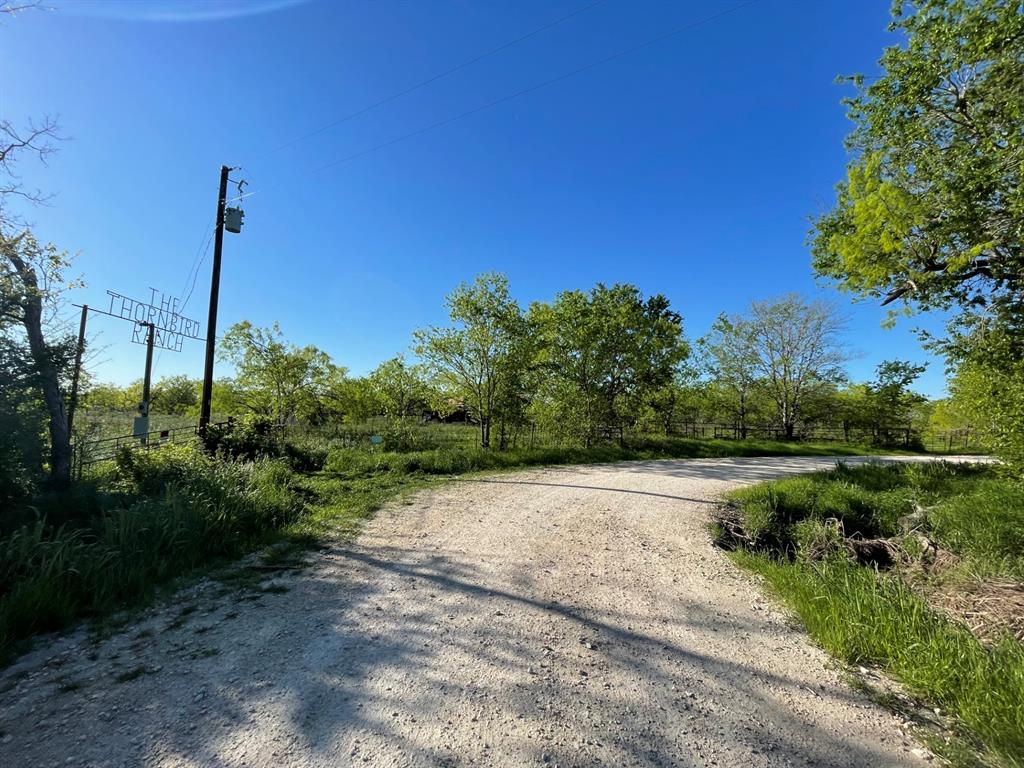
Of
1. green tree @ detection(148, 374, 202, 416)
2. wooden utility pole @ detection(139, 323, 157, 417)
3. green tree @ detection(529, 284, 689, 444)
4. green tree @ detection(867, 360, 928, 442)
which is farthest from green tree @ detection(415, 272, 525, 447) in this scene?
green tree @ detection(148, 374, 202, 416)

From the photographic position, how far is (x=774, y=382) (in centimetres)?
2709

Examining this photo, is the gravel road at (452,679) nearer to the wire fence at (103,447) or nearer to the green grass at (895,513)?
the green grass at (895,513)

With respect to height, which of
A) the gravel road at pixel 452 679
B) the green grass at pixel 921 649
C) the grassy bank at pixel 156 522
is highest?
the grassy bank at pixel 156 522

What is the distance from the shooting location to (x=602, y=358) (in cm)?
1670

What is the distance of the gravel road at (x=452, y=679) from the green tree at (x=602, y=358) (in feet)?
38.8

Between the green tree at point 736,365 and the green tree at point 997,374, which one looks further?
the green tree at point 736,365

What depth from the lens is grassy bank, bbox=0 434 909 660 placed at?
3.36m

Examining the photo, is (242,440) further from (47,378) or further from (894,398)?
Answer: (894,398)

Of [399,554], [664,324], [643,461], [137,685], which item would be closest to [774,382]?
[664,324]

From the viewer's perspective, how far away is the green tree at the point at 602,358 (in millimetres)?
16375

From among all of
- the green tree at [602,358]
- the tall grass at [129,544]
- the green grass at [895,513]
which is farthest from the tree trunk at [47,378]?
the green tree at [602,358]

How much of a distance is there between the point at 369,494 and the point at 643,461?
9.84m

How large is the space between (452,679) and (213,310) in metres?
10.2

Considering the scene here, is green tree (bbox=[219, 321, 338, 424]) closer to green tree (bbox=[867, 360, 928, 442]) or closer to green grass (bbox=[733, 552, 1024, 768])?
green grass (bbox=[733, 552, 1024, 768])
